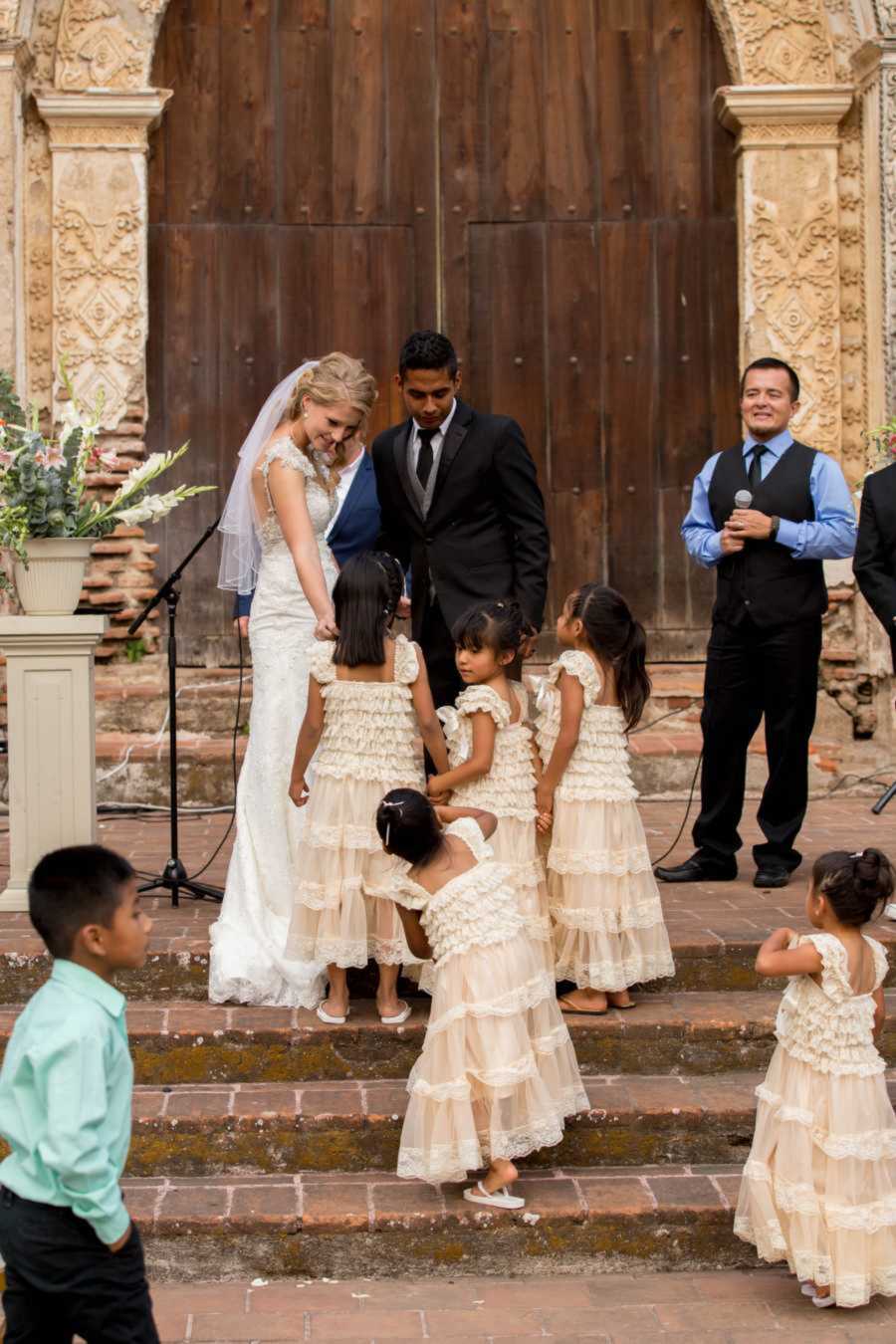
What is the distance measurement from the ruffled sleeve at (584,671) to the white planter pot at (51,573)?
200 centimetres

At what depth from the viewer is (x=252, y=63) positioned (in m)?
9.70

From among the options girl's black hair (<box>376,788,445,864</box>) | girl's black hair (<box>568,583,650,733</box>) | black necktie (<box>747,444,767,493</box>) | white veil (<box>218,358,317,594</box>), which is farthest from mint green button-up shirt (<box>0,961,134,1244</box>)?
black necktie (<box>747,444,767,493</box>)

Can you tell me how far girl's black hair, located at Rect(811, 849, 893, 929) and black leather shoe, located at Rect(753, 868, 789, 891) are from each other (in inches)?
99.2

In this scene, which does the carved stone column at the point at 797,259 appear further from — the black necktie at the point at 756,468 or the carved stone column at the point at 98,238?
the carved stone column at the point at 98,238

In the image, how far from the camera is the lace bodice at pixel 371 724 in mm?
5516

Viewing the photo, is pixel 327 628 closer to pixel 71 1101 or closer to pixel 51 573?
pixel 51 573

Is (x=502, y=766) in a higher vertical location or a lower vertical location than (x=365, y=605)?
lower

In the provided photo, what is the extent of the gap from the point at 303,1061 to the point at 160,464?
7.93 ft

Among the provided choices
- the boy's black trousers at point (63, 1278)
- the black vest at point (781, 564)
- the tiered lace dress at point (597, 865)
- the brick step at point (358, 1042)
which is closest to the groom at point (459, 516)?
the tiered lace dress at point (597, 865)

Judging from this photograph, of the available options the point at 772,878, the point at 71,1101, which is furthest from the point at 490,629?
the point at 71,1101

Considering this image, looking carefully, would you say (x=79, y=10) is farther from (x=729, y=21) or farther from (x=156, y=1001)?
(x=156, y=1001)

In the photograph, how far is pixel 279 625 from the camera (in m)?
6.00

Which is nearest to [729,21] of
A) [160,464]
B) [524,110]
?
[524,110]

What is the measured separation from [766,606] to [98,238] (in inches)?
176
